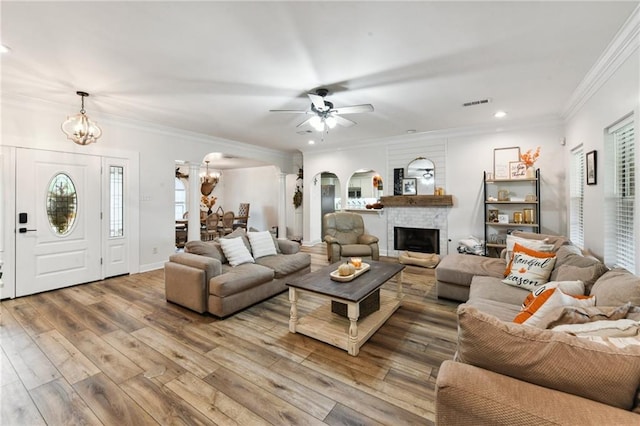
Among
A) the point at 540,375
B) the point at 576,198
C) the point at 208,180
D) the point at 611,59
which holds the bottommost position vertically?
the point at 540,375

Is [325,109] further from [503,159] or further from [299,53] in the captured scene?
[503,159]

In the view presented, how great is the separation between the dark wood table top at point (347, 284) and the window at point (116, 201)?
3549mm

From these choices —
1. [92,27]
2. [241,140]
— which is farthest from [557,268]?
[241,140]

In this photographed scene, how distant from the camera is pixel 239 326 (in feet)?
9.40

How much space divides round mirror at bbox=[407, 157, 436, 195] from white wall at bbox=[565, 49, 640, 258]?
232 cm

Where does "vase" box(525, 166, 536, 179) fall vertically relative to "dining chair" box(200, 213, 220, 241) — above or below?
above

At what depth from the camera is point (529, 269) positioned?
8.96 ft

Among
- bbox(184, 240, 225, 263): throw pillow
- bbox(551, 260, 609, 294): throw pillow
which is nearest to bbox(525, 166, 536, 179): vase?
bbox(551, 260, 609, 294): throw pillow

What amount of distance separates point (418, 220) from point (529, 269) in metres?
3.31

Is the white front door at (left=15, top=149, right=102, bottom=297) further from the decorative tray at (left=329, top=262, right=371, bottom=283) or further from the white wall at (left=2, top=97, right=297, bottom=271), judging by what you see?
the decorative tray at (left=329, top=262, right=371, bottom=283)

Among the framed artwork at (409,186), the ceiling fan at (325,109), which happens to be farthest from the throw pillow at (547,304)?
the framed artwork at (409,186)

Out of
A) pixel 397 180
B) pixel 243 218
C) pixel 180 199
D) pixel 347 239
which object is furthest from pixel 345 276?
pixel 180 199

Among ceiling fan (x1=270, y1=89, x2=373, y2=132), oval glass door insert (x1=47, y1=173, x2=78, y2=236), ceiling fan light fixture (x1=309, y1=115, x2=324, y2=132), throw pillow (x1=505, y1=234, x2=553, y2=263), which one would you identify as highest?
ceiling fan (x1=270, y1=89, x2=373, y2=132)

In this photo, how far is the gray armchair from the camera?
5055 millimetres
